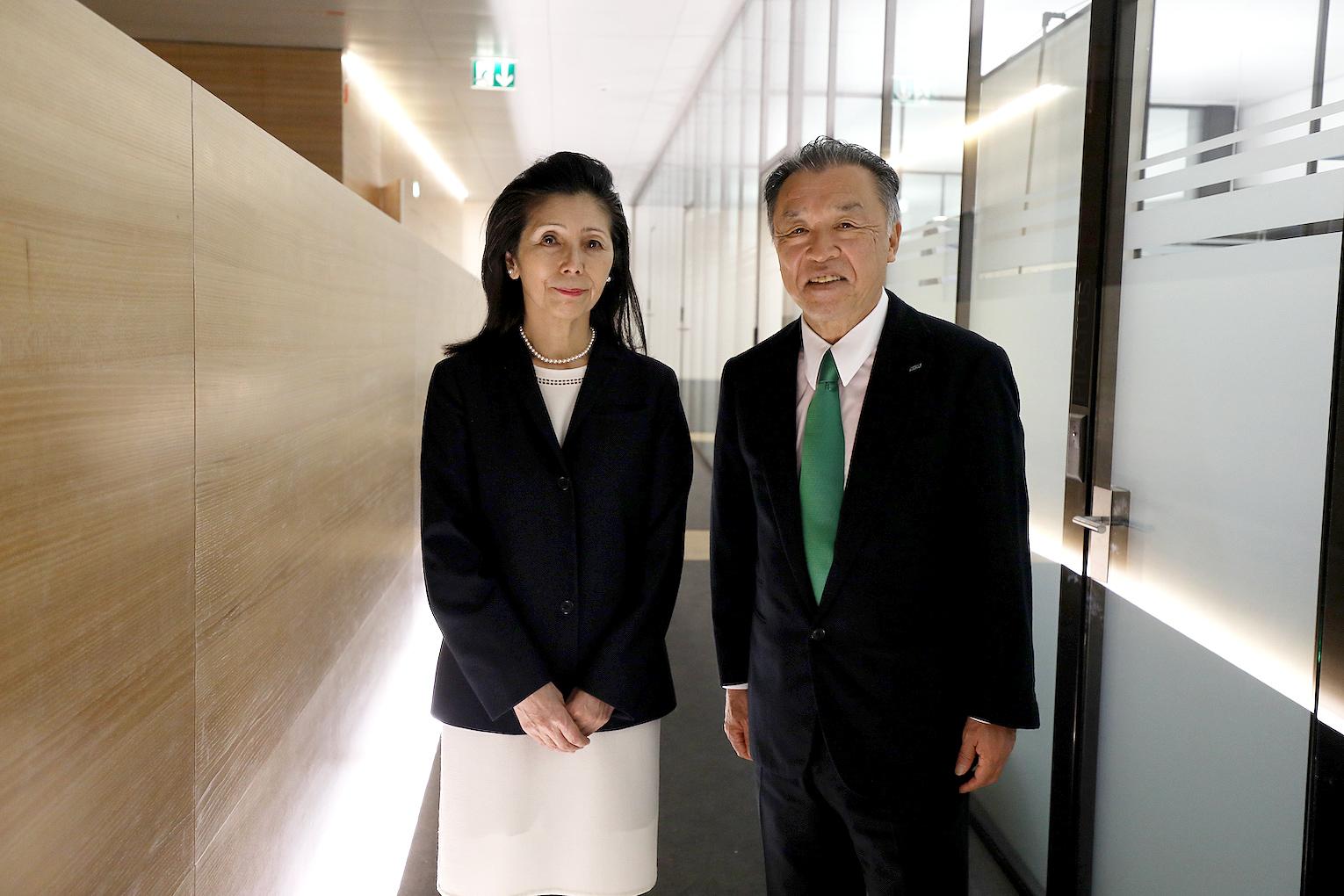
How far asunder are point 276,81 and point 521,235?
27.2ft

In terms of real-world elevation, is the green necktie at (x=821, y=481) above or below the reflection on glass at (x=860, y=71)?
below

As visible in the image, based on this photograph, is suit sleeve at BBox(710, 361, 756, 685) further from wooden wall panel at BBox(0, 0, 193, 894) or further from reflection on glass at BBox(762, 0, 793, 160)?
reflection on glass at BBox(762, 0, 793, 160)

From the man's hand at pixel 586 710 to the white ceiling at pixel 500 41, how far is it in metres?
6.74

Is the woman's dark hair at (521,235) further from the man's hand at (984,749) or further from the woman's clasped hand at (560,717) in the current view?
the man's hand at (984,749)

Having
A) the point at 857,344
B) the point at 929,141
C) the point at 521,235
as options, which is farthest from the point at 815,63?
the point at 857,344

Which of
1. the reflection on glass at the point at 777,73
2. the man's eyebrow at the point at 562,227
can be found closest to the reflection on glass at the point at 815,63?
the reflection on glass at the point at 777,73

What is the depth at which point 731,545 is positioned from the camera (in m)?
1.87

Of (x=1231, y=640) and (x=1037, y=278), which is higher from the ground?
(x=1037, y=278)

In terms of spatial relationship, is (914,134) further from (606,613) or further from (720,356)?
(720,356)

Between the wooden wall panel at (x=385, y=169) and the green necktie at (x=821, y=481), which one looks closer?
the green necktie at (x=821, y=481)

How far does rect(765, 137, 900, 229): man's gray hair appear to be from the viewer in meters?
1.72

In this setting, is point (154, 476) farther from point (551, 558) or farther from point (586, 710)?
point (586, 710)

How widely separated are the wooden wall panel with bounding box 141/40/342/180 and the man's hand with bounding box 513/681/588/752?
8.15 m

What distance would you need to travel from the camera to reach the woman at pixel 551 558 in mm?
1768
